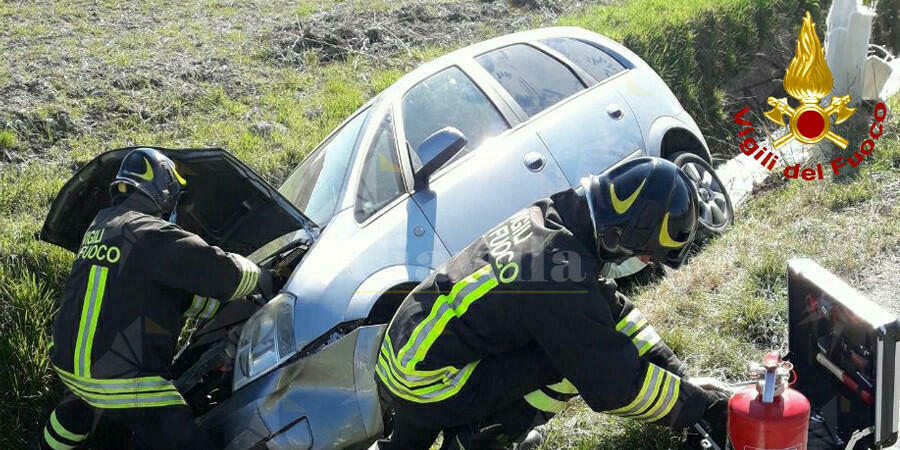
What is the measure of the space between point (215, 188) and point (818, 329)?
3.13m

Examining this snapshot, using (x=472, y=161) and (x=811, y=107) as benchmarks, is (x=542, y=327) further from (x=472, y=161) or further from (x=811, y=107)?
(x=811, y=107)

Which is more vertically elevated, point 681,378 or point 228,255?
point 228,255

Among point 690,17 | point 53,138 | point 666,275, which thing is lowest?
point 666,275

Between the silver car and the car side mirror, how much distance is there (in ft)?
0.04

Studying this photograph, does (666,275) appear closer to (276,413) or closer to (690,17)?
(276,413)

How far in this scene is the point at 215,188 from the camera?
462cm

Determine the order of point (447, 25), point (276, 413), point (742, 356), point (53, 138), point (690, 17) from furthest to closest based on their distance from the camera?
point (447, 25), point (690, 17), point (53, 138), point (742, 356), point (276, 413)

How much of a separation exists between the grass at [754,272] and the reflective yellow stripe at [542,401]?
0.50m

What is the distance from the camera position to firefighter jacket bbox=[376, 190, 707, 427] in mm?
2861

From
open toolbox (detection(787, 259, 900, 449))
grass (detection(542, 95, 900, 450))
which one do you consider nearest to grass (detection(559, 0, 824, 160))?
grass (detection(542, 95, 900, 450))

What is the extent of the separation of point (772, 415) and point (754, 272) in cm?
197

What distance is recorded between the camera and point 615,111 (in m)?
5.04

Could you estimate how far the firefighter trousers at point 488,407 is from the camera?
3154 millimetres

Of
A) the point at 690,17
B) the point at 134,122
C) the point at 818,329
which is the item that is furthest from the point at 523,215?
the point at 690,17
